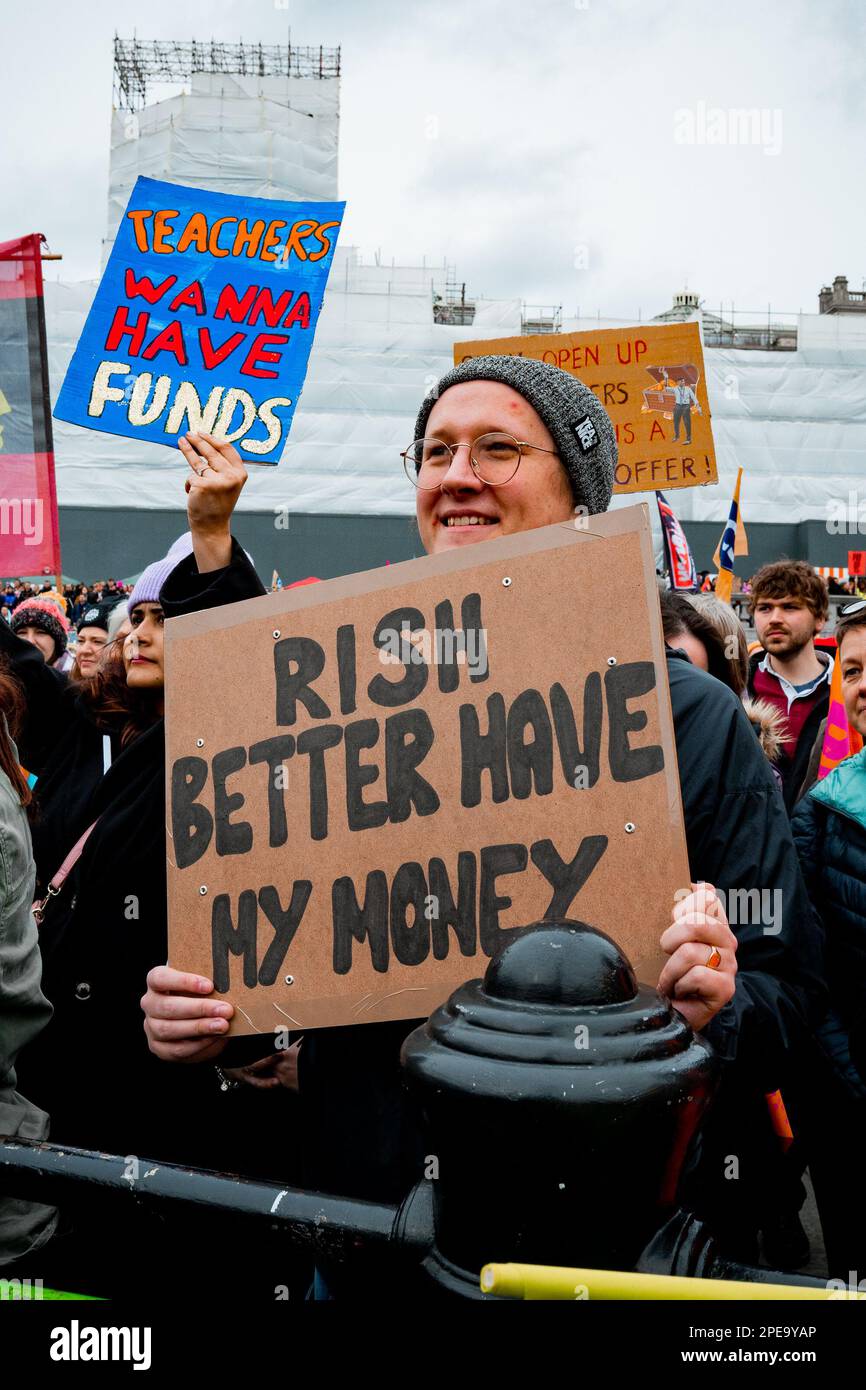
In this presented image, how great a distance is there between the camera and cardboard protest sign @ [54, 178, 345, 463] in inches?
126

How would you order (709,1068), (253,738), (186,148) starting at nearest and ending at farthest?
(709,1068)
(253,738)
(186,148)

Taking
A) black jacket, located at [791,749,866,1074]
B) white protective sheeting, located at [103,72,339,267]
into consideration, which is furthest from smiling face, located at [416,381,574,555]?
white protective sheeting, located at [103,72,339,267]

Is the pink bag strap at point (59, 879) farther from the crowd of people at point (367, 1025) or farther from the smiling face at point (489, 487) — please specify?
the smiling face at point (489, 487)

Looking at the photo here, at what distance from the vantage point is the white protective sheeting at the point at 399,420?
2773 cm

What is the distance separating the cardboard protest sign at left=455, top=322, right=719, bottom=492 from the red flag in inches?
115

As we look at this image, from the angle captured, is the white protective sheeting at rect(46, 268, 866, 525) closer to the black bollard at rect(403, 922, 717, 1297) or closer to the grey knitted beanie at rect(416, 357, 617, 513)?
the grey knitted beanie at rect(416, 357, 617, 513)

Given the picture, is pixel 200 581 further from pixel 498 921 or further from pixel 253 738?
pixel 498 921

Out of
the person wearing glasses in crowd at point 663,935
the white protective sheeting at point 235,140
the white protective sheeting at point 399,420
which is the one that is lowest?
the person wearing glasses in crowd at point 663,935

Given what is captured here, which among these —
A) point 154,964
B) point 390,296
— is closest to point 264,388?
point 154,964

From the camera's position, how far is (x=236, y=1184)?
0.95 meters

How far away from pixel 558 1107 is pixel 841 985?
1884mm

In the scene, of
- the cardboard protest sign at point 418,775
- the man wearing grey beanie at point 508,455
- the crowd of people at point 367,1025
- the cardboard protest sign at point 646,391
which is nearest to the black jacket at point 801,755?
the crowd of people at point 367,1025

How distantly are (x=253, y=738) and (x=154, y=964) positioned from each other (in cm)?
95

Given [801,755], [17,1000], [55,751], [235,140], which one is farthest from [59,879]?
[235,140]
